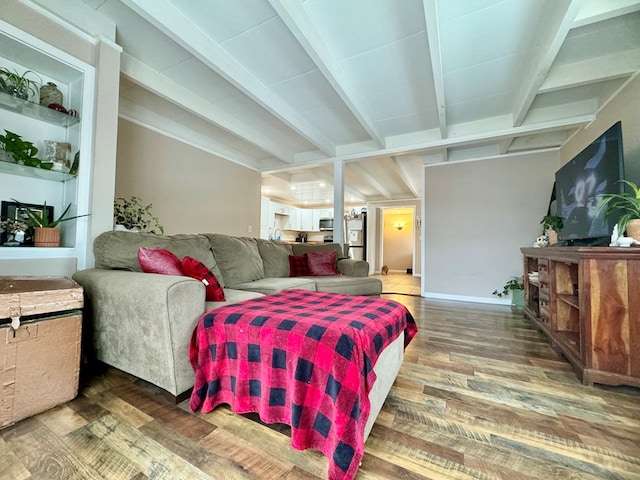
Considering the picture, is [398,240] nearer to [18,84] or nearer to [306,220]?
[306,220]

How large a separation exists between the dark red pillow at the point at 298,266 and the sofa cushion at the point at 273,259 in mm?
64

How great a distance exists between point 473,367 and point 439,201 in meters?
3.22

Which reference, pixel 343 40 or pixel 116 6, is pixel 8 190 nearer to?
pixel 116 6

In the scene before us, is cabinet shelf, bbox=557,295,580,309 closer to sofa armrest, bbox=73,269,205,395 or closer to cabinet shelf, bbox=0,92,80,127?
sofa armrest, bbox=73,269,205,395

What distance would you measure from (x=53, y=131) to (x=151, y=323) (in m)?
1.72

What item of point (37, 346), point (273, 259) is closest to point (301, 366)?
point (37, 346)

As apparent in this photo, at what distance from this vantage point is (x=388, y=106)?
3.04m

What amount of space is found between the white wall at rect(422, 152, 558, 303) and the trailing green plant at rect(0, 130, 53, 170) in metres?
4.62

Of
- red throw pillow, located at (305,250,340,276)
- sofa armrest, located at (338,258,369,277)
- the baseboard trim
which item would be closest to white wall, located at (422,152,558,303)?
the baseboard trim

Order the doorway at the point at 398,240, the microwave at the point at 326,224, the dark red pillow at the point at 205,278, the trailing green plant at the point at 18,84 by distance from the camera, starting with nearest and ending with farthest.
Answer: the dark red pillow at the point at 205,278 < the trailing green plant at the point at 18,84 < the microwave at the point at 326,224 < the doorway at the point at 398,240

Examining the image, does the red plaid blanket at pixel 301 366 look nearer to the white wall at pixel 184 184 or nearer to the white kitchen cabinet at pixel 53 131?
the white kitchen cabinet at pixel 53 131

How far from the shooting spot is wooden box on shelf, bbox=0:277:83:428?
1122 millimetres

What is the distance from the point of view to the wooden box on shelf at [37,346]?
1.12 metres

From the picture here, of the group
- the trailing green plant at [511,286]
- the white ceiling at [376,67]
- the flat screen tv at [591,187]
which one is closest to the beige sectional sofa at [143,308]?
the white ceiling at [376,67]
